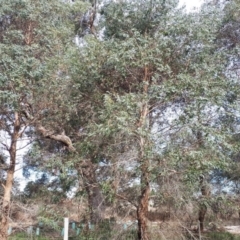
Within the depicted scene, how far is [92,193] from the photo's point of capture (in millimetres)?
7246

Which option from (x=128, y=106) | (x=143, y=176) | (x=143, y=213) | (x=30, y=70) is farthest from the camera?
(x=30, y=70)

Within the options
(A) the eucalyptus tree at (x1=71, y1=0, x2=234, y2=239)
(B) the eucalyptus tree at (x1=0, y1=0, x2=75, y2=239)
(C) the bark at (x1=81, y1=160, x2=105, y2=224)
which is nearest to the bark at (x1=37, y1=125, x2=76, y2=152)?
(B) the eucalyptus tree at (x1=0, y1=0, x2=75, y2=239)

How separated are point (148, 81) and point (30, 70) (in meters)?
2.42

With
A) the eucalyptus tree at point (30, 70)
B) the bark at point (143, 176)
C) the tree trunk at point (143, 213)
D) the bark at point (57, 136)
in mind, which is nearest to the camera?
the bark at point (143, 176)

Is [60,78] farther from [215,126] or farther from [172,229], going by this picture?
[172,229]

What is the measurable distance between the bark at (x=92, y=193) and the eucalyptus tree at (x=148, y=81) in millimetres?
383

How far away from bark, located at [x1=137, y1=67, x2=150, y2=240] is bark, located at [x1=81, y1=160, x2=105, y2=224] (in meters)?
1.02

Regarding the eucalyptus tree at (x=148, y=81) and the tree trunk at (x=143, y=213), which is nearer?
the eucalyptus tree at (x=148, y=81)

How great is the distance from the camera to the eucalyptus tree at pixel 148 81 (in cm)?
566

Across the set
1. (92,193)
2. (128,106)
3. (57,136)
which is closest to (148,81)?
(128,106)

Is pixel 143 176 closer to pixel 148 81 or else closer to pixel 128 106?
pixel 128 106

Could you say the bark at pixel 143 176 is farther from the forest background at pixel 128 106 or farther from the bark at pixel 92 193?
the bark at pixel 92 193

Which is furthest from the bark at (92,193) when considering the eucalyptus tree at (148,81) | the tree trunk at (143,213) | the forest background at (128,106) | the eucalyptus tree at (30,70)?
the eucalyptus tree at (30,70)

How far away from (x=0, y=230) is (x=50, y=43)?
4248 mm
